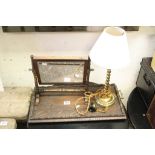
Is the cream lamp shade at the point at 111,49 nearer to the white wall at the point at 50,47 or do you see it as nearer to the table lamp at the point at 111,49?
the table lamp at the point at 111,49

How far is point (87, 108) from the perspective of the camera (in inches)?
51.6

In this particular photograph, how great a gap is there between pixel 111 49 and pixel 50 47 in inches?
18.0

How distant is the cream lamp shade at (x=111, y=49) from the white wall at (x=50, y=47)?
260 mm

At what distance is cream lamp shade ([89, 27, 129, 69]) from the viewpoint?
3.45 feet

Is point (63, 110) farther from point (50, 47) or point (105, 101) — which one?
point (50, 47)

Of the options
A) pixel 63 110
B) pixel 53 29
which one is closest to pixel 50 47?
pixel 53 29

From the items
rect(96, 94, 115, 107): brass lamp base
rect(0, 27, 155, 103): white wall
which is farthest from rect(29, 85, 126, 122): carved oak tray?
rect(0, 27, 155, 103): white wall

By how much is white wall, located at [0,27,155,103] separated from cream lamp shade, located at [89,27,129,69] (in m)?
0.26

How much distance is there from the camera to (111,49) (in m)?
1.06

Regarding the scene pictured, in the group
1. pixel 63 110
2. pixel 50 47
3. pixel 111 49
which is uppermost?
pixel 111 49

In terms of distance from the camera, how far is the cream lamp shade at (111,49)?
1051mm
